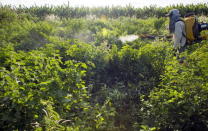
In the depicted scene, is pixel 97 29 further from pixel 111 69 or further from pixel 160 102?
pixel 160 102

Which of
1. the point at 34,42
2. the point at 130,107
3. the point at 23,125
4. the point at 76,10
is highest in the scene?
the point at 76,10

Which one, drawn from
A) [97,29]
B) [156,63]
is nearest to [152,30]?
[97,29]

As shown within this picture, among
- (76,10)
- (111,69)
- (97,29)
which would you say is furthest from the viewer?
(76,10)

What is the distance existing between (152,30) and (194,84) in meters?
6.63

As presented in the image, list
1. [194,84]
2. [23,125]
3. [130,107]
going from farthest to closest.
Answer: [130,107], [194,84], [23,125]

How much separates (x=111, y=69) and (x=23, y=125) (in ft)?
9.52

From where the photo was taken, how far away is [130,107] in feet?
14.3

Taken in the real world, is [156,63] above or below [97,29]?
below

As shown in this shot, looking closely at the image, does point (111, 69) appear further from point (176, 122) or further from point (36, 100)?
point (36, 100)

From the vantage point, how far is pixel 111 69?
5152 mm

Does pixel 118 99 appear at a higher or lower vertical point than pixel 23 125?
lower

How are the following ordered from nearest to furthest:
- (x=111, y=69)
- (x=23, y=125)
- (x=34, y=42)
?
(x=23, y=125) < (x=111, y=69) < (x=34, y=42)

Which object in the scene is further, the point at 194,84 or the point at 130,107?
the point at 130,107

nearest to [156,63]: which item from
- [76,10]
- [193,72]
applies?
[193,72]
